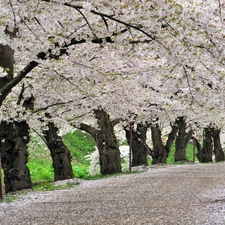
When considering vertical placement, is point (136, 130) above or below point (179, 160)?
above

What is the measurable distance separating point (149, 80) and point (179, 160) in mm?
16212

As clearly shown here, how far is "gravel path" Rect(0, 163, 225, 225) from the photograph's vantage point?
7.58 meters

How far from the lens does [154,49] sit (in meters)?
6.57

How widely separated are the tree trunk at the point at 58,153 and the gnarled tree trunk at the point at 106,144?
181 cm

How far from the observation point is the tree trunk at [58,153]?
55.0 ft

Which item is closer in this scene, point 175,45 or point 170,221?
point 175,45

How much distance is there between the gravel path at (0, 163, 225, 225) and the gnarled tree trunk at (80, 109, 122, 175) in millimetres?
5241

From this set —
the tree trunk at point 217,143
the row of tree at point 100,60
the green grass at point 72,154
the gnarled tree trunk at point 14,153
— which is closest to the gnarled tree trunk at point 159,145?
the green grass at point 72,154

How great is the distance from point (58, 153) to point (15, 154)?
4.30 m

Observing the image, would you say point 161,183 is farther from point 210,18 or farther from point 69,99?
point 210,18

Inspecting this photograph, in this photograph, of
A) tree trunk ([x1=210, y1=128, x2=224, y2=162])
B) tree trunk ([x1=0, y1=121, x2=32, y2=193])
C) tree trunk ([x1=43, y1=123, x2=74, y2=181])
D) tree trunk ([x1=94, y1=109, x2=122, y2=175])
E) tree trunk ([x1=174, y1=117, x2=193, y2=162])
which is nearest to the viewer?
tree trunk ([x1=0, y1=121, x2=32, y2=193])

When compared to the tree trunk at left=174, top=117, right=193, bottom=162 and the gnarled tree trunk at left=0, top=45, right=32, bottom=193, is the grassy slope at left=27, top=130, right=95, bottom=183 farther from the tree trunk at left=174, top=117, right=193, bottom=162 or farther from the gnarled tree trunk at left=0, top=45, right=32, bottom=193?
the gnarled tree trunk at left=0, top=45, right=32, bottom=193

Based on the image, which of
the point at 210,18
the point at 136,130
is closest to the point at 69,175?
the point at 136,130

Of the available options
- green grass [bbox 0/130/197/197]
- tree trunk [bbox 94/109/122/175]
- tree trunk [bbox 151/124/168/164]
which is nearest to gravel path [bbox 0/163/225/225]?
tree trunk [bbox 94/109/122/175]
